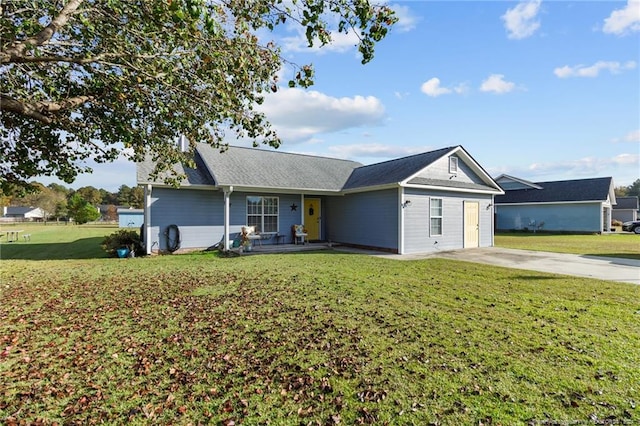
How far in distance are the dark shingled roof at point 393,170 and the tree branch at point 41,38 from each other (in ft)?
36.2

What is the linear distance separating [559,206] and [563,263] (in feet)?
69.4

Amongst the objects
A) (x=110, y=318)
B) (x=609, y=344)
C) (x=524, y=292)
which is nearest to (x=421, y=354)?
(x=609, y=344)

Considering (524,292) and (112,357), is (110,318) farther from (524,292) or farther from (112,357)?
(524,292)

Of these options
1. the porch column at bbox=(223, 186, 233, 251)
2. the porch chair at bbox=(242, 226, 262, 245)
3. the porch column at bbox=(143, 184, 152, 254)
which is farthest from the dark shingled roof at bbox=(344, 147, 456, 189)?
the porch column at bbox=(143, 184, 152, 254)

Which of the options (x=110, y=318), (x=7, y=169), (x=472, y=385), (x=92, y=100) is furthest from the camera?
(x=7, y=169)

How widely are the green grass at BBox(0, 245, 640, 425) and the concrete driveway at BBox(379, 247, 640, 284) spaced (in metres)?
1.35

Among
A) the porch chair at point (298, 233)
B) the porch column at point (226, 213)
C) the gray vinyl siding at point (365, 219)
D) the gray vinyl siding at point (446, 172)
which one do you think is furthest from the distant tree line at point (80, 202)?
the gray vinyl siding at point (446, 172)

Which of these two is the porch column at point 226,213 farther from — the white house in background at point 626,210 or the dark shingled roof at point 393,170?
the white house in background at point 626,210

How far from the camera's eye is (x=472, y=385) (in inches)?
125

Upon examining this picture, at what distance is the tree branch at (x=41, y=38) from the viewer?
172 inches

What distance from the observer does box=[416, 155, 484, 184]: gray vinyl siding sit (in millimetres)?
14273

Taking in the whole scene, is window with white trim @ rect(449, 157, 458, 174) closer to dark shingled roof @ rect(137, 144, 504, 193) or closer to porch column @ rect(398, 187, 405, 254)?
dark shingled roof @ rect(137, 144, 504, 193)

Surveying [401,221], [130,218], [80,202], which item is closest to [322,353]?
[401,221]

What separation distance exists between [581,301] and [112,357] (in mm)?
7880
